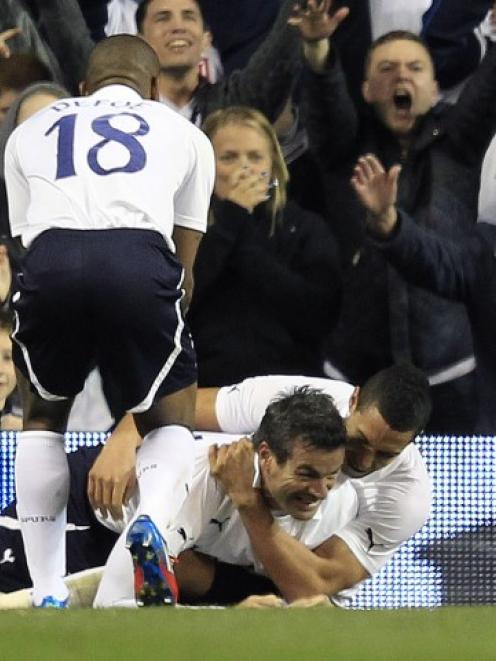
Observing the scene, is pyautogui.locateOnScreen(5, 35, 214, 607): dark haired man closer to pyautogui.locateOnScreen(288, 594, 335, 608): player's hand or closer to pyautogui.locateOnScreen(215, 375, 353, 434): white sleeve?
pyautogui.locateOnScreen(288, 594, 335, 608): player's hand

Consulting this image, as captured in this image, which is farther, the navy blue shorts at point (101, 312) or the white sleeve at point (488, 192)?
the white sleeve at point (488, 192)

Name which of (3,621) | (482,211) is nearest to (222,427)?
(482,211)

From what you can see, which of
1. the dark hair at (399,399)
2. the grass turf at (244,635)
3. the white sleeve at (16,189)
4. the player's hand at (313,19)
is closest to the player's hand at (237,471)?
the dark hair at (399,399)

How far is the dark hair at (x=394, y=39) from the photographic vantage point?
6.28 m

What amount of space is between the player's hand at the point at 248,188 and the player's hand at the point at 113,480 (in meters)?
1.23

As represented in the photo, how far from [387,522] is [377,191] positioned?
4.15 ft

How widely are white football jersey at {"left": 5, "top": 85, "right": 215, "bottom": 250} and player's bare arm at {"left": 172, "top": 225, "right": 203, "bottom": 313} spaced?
127mm

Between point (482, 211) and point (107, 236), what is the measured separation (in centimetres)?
229

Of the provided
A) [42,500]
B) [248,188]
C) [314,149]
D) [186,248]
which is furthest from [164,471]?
[314,149]

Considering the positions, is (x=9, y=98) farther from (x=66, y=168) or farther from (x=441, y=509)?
(x=441, y=509)

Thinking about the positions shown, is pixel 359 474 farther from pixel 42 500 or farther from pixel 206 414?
pixel 42 500

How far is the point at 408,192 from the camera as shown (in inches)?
250

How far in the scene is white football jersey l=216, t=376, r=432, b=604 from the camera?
19.1 feet

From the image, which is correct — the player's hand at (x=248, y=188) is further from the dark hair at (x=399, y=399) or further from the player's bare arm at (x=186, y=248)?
the player's bare arm at (x=186, y=248)
